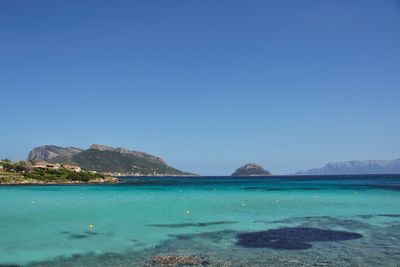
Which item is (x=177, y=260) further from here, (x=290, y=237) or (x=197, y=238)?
(x=290, y=237)

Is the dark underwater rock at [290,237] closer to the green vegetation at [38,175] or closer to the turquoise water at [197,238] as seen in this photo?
the turquoise water at [197,238]

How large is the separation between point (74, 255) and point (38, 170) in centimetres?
11316

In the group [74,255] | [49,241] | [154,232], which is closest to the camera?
[74,255]

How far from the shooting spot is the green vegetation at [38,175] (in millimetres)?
108744

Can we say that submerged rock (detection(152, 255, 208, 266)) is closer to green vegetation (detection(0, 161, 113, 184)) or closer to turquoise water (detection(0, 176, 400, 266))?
turquoise water (detection(0, 176, 400, 266))

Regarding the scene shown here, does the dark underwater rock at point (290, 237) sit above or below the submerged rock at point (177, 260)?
above

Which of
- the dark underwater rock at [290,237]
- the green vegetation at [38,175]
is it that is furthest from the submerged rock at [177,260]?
the green vegetation at [38,175]

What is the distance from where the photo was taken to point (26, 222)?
101 feet

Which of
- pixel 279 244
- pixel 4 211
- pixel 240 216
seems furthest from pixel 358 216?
pixel 4 211

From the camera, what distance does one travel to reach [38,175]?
11531 cm

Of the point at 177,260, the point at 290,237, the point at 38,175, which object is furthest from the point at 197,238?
the point at 38,175

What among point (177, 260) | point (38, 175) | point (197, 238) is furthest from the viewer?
point (38, 175)

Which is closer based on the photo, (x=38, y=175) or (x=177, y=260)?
(x=177, y=260)

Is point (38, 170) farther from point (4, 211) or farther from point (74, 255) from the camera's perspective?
point (74, 255)
